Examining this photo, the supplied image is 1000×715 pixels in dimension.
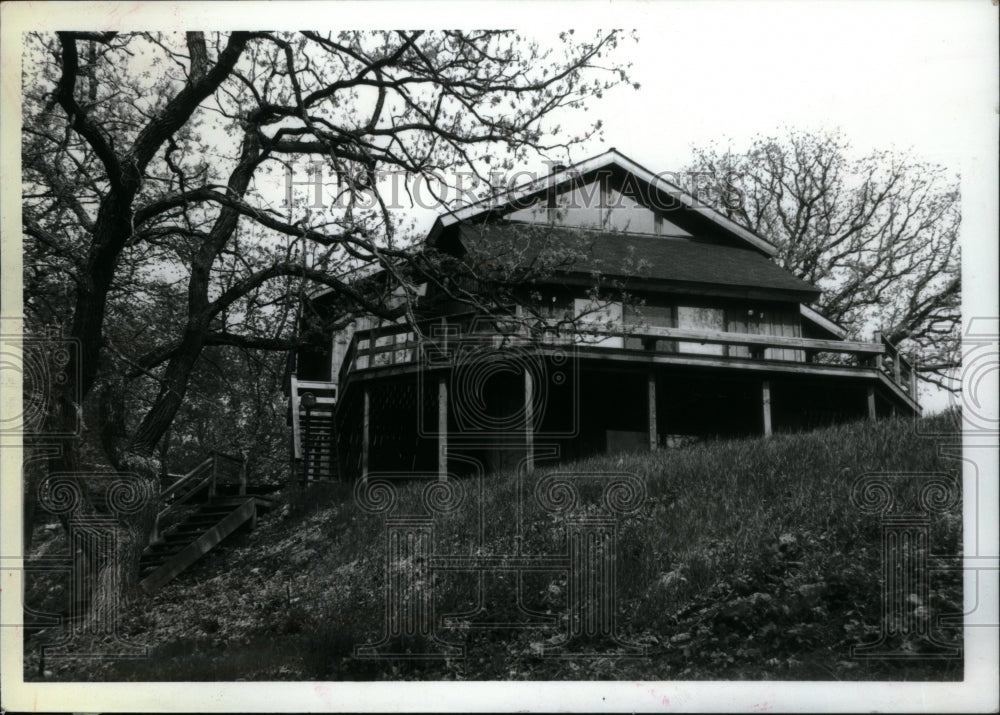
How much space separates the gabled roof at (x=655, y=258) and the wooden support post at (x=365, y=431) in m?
3.82

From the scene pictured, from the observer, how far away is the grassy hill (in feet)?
29.8

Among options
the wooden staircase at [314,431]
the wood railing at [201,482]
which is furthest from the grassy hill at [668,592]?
the wooden staircase at [314,431]

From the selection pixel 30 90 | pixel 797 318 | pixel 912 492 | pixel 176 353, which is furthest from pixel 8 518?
pixel 797 318

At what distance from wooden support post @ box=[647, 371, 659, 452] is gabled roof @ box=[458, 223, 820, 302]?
161 centimetres

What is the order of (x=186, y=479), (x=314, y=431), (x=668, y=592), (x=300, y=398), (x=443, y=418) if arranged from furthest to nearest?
(x=300, y=398)
(x=314, y=431)
(x=186, y=479)
(x=443, y=418)
(x=668, y=592)

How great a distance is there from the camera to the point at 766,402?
1479cm

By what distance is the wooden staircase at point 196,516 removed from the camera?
12.1 metres

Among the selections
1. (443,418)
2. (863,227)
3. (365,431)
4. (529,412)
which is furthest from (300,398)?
(863,227)

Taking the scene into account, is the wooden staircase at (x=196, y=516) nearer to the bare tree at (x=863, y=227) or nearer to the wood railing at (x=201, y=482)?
the wood railing at (x=201, y=482)

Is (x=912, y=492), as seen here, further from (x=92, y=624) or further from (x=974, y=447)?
(x=92, y=624)

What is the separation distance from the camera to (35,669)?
9.45 m

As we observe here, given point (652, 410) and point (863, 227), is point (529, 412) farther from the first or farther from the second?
point (863, 227)

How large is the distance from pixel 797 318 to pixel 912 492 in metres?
7.34

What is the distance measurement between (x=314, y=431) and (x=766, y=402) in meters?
A: 8.19
